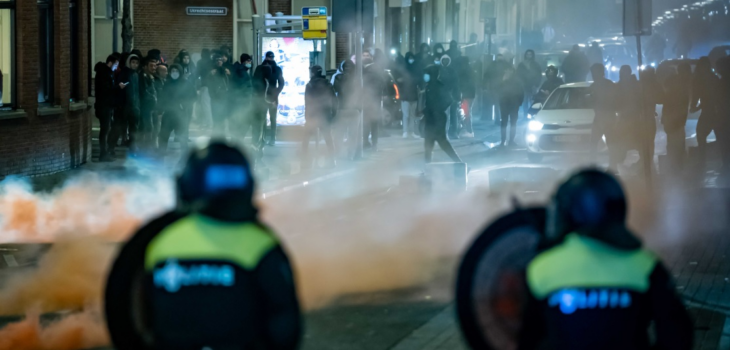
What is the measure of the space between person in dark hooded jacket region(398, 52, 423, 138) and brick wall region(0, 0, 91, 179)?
785cm

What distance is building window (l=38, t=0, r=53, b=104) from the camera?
1878 cm

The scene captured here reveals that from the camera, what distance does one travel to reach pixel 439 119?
17703mm

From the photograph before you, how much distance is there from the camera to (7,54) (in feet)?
58.4

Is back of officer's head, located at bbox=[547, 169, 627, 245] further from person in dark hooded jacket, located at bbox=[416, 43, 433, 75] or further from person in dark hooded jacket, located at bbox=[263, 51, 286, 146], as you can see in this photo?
person in dark hooded jacket, located at bbox=[416, 43, 433, 75]

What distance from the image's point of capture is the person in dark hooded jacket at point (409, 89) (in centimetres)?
2591

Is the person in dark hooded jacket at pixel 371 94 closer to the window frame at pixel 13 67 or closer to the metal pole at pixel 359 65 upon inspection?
the metal pole at pixel 359 65

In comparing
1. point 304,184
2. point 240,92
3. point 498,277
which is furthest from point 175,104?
point 498,277

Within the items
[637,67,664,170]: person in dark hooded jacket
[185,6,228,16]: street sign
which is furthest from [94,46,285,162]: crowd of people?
[185,6,228,16]: street sign

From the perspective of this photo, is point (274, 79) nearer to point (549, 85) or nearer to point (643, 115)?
point (549, 85)

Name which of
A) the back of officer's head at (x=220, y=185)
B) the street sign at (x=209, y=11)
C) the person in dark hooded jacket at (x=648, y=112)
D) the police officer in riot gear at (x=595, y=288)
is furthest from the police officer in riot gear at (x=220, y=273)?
the street sign at (x=209, y=11)

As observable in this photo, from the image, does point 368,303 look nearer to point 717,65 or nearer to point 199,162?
point 199,162

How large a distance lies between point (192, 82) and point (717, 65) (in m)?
9.56

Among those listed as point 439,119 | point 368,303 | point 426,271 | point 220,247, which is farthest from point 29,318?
point 439,119

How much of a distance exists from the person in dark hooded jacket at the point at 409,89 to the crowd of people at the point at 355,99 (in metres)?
0.03
